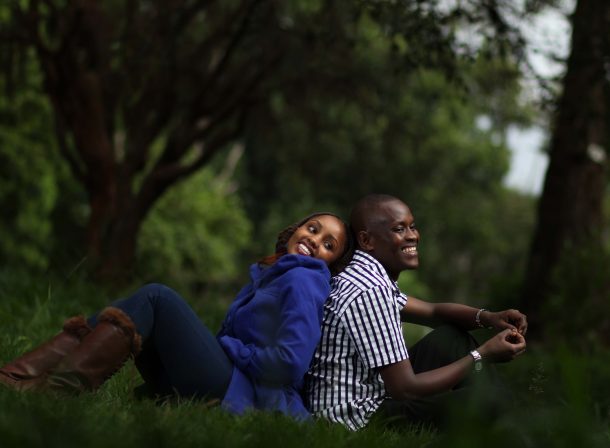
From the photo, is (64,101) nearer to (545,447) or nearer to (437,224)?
(545,447)

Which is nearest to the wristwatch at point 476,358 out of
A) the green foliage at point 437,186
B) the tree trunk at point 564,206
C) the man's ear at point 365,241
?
the man's ear at point 365,241

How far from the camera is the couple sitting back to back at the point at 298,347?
12.8ft

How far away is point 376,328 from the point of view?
396 centimetres

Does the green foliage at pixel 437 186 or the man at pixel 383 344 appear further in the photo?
the green foliage at pixel 437 186

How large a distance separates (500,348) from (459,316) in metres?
0.55

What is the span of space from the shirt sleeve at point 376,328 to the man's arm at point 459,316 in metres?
0.55

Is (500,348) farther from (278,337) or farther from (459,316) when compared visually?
(278,337)

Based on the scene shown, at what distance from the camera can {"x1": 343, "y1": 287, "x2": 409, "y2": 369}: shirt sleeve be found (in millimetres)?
3953

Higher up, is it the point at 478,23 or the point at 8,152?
the point at 478,23

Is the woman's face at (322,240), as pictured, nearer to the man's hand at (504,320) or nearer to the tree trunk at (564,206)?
the man's hand at (504,320)

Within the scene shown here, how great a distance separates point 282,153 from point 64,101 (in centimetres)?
619

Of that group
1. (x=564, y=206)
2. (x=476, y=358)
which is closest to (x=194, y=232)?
(x=564, y=206)

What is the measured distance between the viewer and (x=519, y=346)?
13.1 ft

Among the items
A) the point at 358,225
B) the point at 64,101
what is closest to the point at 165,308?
the point at 358,225
